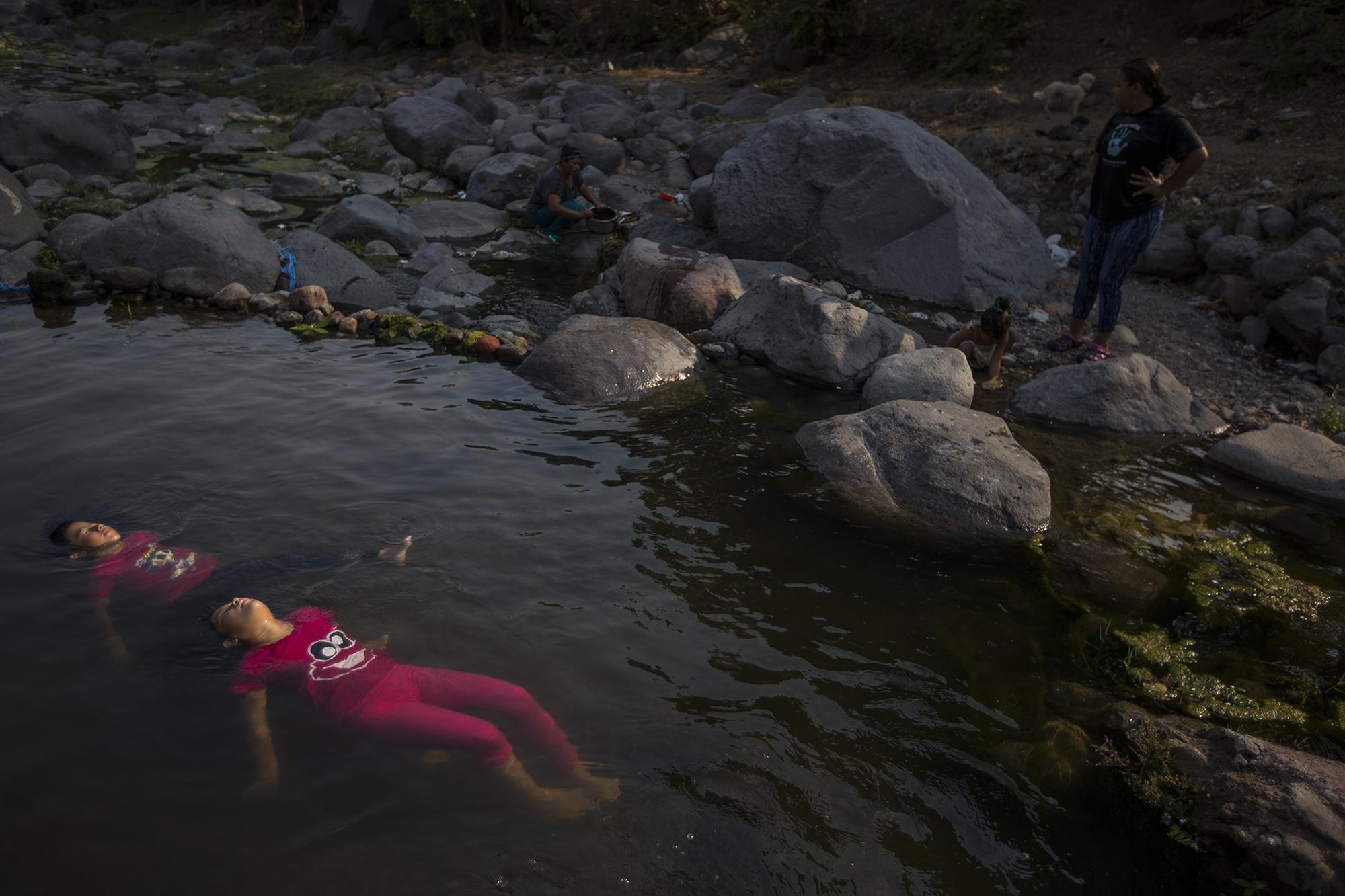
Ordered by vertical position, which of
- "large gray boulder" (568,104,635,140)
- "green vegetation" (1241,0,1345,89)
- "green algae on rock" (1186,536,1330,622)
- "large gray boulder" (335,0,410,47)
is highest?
"large gray boulder" (335,0,410,47)

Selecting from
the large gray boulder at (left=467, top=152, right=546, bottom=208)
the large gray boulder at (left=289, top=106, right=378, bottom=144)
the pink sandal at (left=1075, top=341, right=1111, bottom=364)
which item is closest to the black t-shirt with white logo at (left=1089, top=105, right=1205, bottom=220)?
the pink sandal at (left=1075, top=341, right=1111, bottom=364)

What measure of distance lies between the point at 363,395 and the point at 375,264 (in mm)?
4288

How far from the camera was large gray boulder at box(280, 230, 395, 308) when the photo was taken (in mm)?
9031

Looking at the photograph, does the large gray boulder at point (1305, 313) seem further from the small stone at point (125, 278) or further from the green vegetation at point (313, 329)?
the small stone at point (125, 278)

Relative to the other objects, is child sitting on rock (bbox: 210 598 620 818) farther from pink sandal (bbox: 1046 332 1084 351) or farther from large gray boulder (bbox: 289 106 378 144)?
large gray boulder (bbox: 289 106 378 144)

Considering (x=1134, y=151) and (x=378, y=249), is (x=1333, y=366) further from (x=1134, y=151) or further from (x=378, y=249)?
(x=378, y=249)

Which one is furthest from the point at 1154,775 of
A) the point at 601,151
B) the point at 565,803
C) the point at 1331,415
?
the point at 601,151

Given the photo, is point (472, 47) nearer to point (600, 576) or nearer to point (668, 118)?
point (668, 118)

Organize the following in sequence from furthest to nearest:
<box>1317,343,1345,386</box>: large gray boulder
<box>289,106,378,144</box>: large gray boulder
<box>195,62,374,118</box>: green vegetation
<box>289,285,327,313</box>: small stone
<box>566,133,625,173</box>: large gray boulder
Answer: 1. <box>195,62,374,118</box>: green vegetation
2. <box>289,106,378,144</box>: large gray boulder
3. <box>566,133,625,173</box>: large gray boulder
4. <box>289,285,327,313</box>: small stone
5. <box>1317,343,1345,386</box>: large gray boulder

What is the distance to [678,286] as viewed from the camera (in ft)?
28.0

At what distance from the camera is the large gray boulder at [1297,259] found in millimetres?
8195

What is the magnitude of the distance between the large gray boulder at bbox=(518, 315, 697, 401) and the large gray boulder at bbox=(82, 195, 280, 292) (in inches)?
146

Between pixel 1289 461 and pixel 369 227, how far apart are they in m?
10.0

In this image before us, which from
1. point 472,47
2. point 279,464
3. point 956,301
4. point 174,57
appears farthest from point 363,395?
point 174,57
